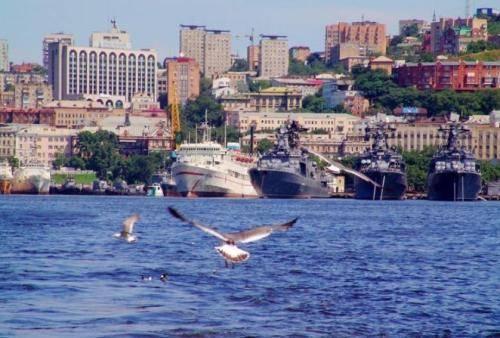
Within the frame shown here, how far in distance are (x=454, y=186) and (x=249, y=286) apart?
100591 mm

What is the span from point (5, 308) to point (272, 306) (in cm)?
479

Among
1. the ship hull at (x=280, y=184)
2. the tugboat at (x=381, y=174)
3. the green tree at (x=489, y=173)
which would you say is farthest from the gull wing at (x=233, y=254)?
the green tree at (x=489, y=173)

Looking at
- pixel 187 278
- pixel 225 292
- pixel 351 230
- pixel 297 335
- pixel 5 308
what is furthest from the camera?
pixel 351 230

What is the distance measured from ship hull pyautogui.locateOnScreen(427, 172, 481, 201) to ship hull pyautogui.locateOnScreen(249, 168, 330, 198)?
9.08 m

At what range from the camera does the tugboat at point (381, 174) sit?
13912 centimetres

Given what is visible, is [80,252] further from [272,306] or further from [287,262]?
[272,306]

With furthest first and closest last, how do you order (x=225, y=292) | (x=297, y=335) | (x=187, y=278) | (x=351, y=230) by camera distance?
1. (x=351, y=230)
2. (x=187, y=278)
3. (x=225, y=292)
4. (x=297, y=335)

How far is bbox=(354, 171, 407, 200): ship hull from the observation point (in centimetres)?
13888

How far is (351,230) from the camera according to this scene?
6569 centimetres

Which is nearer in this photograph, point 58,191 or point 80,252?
point 80,252

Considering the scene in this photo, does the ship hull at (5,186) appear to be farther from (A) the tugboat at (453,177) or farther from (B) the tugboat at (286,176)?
(A) the tugboat at (453,177)

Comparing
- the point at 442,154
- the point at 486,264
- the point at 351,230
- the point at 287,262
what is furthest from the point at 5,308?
the point at 442,154

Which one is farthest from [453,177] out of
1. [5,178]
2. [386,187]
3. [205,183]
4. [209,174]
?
[5,178]

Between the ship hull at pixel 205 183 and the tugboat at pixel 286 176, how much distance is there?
251 inches
